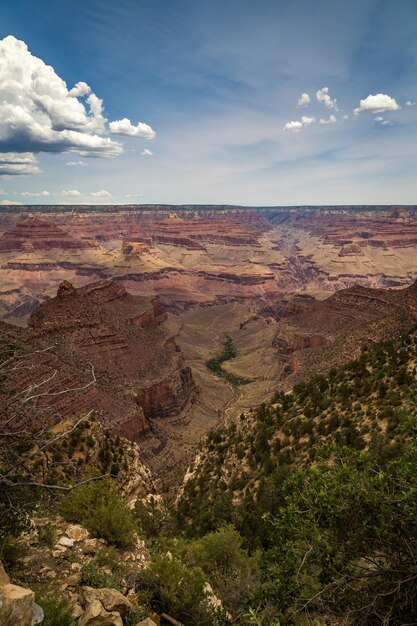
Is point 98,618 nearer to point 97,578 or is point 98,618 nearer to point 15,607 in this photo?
point 15,607

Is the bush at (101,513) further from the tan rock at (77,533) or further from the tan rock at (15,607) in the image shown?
the tan rock at (15,607)

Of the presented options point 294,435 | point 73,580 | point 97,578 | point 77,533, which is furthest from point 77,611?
point 294,435

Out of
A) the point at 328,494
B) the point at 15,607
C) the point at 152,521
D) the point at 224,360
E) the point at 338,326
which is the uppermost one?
the point at 15,607

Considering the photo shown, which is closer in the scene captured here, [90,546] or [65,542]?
[65,542]

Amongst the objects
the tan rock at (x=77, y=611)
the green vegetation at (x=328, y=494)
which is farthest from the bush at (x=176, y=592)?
the tan rock at (x=77, y=611)

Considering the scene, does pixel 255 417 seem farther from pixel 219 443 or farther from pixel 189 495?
pixel 189 495

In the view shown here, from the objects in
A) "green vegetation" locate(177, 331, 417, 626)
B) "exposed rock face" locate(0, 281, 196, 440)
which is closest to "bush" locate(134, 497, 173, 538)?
"green vegetation" locate(177, 331, 417, 626)

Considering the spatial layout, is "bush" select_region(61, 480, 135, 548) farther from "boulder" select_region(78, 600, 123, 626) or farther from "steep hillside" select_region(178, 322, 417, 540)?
"steep hillside" select_region(178, 322, 417, 540)
